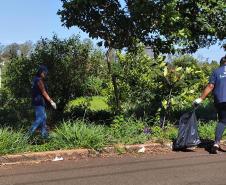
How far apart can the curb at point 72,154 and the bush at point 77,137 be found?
0.57ft

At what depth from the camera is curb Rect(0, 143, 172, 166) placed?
31.4 feet

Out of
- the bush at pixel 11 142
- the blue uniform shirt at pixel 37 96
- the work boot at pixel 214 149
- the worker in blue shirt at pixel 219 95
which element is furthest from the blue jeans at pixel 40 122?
the work boot at pixel 214 149

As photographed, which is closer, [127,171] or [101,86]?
[127,171]

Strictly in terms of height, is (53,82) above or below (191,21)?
below

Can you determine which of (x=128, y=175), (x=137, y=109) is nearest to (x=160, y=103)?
(x=137, y=109)

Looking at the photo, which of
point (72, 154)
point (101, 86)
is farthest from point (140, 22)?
point (101, 86)

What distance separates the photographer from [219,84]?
1062 centimetres

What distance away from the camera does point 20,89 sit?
15.5m

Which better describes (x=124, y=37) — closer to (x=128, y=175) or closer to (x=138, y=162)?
(x=138, y=162)

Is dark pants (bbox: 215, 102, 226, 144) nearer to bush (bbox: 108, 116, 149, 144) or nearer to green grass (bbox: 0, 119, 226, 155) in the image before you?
green grass (bbox: 0, 119, 226, 155)

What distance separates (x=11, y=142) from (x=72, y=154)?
1.09m

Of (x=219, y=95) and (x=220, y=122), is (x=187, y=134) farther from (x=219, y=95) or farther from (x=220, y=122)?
(x=219, y=95)

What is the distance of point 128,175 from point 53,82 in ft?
22.5

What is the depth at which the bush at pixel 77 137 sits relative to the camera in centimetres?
1038
